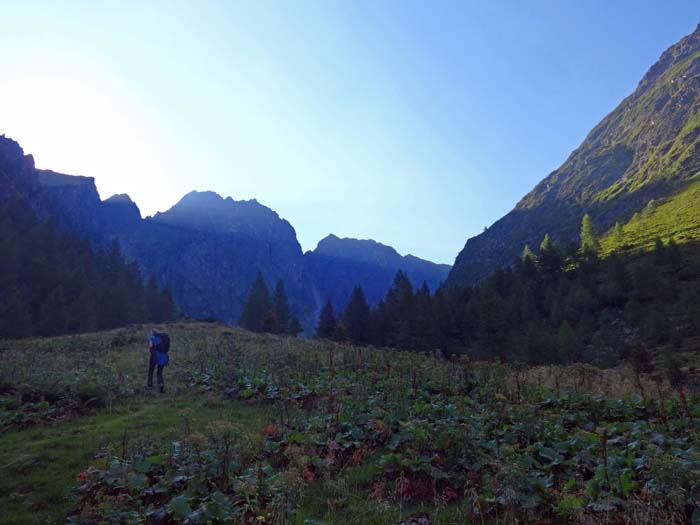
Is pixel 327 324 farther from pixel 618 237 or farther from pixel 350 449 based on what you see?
pixel 350 449

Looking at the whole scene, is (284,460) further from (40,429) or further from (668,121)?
(668,121)

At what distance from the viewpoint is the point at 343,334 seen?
54688 millimetres

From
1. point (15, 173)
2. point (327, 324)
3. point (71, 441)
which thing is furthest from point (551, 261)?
point (15, 173)

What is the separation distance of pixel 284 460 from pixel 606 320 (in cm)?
5318

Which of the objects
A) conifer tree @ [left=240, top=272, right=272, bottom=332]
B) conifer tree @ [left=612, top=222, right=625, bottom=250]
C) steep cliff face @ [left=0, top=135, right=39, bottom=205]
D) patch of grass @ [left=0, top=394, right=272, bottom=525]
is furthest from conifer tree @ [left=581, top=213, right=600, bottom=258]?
steep cliff face @ [left=0, top=135, right=39, bottom=205]

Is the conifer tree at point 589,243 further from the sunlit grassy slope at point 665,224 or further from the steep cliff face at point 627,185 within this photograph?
the steep cliff face at point 627,185

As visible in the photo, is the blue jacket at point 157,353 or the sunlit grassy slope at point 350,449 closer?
the sunlit grassy slope at point 350,449

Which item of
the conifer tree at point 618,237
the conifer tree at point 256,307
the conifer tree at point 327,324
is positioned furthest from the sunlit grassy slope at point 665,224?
the conifer tree at point 256,307

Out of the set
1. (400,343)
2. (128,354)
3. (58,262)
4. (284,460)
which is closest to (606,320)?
(400,343)

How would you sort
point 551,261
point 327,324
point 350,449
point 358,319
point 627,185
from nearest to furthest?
point 350,449
point 551,261
point 327,324
point 358,319
point 627,185

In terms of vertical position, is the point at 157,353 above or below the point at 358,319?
below

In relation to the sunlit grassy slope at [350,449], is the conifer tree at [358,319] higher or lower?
higher

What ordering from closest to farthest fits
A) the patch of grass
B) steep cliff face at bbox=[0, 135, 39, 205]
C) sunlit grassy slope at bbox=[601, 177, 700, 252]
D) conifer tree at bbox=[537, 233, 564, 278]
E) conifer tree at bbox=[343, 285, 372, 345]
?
1. the patch of grass
2. conifer tree at bbox=[343, 285, 372, 345]
3. conifer tree at bbox=[537, 233, 564, 278]
4. sunlit grassy slope at bbox=[601, 177, 700, 252]
5. steep cliff face at bbox=[0, 135, 39, 205]

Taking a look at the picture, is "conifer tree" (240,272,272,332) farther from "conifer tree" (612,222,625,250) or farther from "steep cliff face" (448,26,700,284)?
"steep cliff face" (448,26,700,284)
